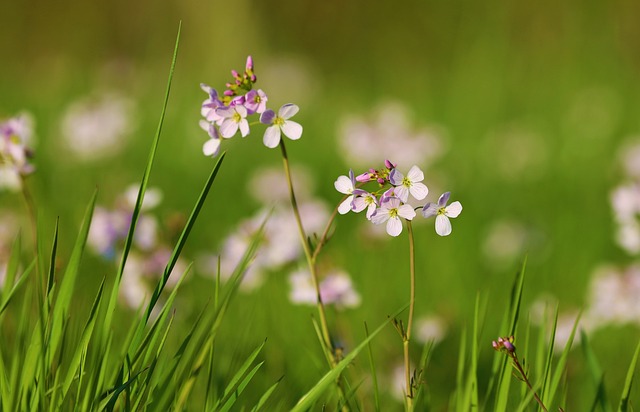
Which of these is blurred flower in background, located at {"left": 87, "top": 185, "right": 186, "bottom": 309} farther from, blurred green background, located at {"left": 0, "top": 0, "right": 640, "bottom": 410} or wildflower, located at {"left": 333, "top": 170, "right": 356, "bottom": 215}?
wildflower, located at {"left": 333, "top": 170, "right": 356, "bottom": 215}

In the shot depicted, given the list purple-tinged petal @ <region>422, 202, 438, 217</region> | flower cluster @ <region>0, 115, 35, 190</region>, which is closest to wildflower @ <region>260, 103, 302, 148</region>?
purple-tinged petal @ <region>422, 202, 438, 217</region>

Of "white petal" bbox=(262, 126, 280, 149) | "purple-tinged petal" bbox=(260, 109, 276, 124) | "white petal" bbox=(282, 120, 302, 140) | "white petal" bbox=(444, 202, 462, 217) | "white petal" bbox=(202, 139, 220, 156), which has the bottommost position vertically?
"white petal" bbox=(444, 202, 462, 217)

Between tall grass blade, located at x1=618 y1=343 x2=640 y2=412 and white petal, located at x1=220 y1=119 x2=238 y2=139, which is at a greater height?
white petal, located at x1=220 y1=119 x2=238 y2=139

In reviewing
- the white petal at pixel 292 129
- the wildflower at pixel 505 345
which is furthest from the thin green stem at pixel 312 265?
the wildflower at pixel 505 345

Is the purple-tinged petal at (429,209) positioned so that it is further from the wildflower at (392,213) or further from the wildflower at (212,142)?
the wildflower at (212,142)

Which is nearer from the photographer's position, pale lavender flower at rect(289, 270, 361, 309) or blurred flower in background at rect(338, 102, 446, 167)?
pale lavender flower at rect(289, 270, 361, 309)

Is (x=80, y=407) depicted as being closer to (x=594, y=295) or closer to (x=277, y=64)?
(x=594, y=295)

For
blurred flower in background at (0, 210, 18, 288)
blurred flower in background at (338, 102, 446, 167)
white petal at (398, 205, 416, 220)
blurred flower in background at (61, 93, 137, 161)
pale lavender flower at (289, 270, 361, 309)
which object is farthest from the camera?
blurred flower in background at (61, 93, 137, 161)
